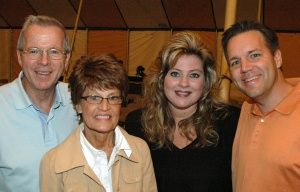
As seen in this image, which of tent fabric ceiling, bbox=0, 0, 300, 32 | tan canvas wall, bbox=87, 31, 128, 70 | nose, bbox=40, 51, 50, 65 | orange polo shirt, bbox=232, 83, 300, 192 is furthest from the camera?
tan canvas wall, bbox=87, 31, 128, 70

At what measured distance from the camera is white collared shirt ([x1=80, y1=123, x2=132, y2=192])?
1926 millimetres

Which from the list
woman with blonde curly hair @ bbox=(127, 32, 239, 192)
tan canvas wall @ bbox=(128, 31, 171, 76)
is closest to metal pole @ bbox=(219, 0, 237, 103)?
woman with blonde curly hair @ bbox=(127, 32, 239, 192)

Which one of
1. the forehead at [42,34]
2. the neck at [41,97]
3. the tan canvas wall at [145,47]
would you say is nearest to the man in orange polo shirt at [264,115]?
the forehead at [42,34]

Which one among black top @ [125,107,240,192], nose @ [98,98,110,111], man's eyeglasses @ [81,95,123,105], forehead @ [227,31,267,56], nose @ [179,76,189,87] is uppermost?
forehead @ [227,31,267,56]

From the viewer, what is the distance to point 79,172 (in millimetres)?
1903

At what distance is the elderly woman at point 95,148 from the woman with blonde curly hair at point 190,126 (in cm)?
29

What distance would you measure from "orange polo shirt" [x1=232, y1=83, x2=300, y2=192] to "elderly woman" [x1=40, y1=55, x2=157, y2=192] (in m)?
0.57

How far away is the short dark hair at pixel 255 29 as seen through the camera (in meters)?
2.00

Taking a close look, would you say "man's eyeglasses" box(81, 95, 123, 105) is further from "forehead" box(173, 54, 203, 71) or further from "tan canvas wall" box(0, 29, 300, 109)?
"tan canvas wall" box(0, 29, 300, 109)

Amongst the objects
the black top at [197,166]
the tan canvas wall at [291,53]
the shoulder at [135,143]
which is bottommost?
the black top at [197,166]

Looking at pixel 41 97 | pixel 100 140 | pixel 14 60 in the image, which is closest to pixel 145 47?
pixel 14 60

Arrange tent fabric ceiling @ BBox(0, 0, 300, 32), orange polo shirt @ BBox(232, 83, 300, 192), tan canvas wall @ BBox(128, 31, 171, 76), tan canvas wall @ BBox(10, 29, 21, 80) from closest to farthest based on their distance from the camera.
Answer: orange polo shirt @ BBox(232, 83, 300, 192) → tent fabric ceiling @ BBox(0, 0, 300, 32) → tan canvas wall @ BBox(128, 31, 171, 76) → tan canvas wall @ BBox(10, 29, 21, 80)

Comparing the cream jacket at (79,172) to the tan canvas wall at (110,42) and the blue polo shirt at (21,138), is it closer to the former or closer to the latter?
the blue polo shirt at (21,138)

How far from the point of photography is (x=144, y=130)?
245 centimetres
